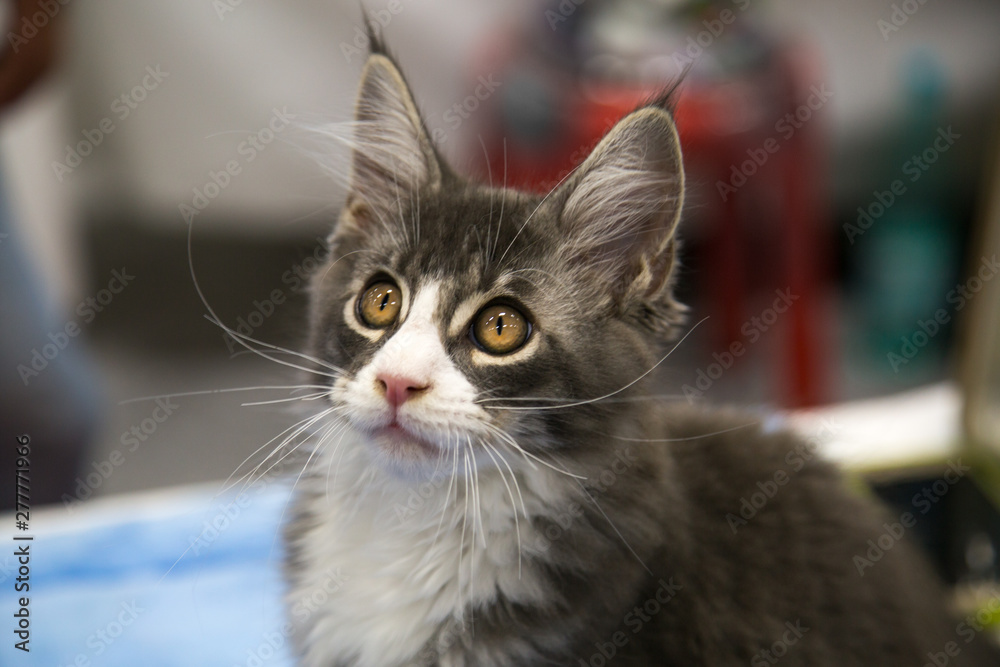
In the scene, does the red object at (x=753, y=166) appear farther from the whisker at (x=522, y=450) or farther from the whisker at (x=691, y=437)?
the whisker at (x=522, y=450)

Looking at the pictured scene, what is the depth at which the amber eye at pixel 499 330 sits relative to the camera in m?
1.11

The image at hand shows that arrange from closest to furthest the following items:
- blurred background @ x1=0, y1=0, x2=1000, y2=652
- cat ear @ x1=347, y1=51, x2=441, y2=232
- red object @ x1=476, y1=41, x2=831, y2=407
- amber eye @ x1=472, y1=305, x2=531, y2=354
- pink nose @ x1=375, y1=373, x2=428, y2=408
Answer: pink nose @ x1=375, y1=373, x2=428, y2=408 < amber eye @ x1=472, y1=305, x2=531, y2=354 < cat ear @ x1=347, y1=51, x2=441, y2=232 < blurred background @ x1=0, y1=0, x2=1000, y2=652 < red object @ x1=476, y1=41, x2=831, y2=407

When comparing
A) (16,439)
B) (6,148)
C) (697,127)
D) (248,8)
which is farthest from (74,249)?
(697,127)

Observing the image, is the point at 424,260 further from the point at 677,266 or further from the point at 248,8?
the point at 248,8

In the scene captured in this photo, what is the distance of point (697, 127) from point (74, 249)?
258 centimetres

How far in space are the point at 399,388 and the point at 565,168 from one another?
1463 millimetres

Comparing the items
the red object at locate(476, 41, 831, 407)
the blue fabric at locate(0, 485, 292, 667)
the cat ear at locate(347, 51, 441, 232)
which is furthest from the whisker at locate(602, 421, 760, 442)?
the red object at locate(476, 41, 831, 407)

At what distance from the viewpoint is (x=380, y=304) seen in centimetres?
119

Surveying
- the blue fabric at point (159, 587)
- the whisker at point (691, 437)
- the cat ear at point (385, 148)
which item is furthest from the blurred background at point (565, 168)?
the cat ear at point (385, 148)

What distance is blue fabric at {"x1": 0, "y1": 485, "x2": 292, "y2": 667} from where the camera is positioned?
4.72 feet

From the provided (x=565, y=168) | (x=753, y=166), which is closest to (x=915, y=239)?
(x=753, y=166)

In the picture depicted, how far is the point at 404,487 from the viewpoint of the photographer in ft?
3.86

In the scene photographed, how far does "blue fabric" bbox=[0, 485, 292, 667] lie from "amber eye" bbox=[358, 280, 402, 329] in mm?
443

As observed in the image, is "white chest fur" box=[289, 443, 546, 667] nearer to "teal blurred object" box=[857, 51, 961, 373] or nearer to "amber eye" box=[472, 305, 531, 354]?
"amber eye" box=[472, 305, 531, 354]
